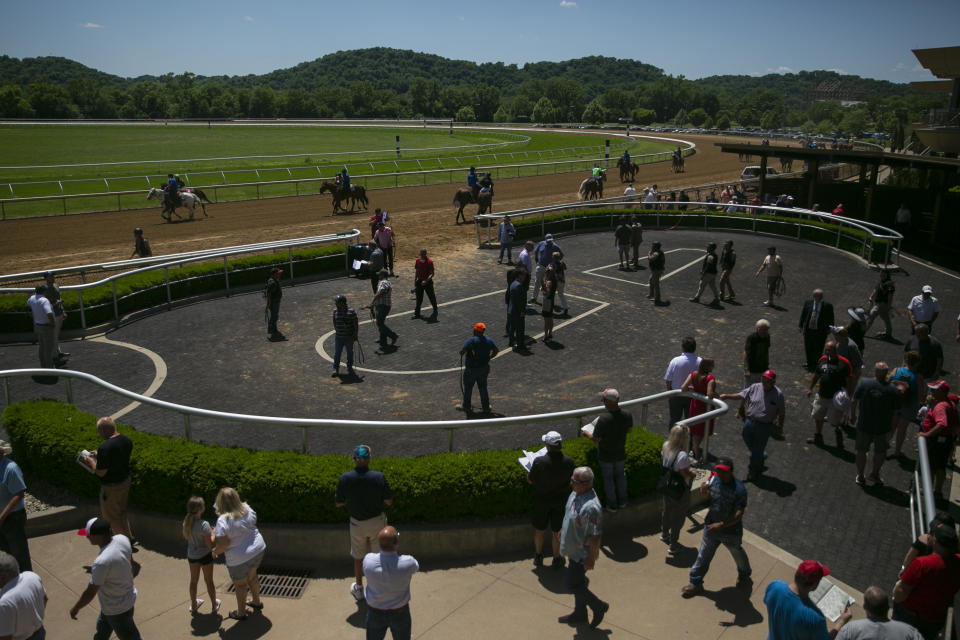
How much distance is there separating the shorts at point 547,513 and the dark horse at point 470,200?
21562mm

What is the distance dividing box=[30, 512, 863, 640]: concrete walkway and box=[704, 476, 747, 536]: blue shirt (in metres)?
0.70

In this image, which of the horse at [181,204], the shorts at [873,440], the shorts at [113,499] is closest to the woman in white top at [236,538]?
the shorts at [113,499]

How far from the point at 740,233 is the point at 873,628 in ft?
80.5

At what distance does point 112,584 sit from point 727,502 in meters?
5.54

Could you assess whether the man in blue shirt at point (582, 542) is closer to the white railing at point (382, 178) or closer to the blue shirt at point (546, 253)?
the blue shirt at point (546, 253)

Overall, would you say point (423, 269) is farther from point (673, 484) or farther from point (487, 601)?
point (487, 601)

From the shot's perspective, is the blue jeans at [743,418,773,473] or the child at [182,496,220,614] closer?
the child at [182,496,220,614]

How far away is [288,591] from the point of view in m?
7.45

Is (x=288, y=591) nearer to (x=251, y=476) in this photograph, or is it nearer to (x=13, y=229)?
(x=251, y=476)

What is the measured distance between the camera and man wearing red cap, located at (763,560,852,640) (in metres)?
5.40

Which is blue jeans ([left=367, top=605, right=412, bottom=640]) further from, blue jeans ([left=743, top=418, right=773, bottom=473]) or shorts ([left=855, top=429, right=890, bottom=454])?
shorts ([left=855, top=429, right=890, bottom=454])

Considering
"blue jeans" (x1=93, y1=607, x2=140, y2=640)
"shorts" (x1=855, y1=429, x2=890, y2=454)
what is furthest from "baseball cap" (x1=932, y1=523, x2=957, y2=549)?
"blue jeans" (x1=93, y1=607, x2=140, y2=640)

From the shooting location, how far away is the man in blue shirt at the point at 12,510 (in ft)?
23.6

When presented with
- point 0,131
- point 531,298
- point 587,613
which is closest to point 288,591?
point 587,613
